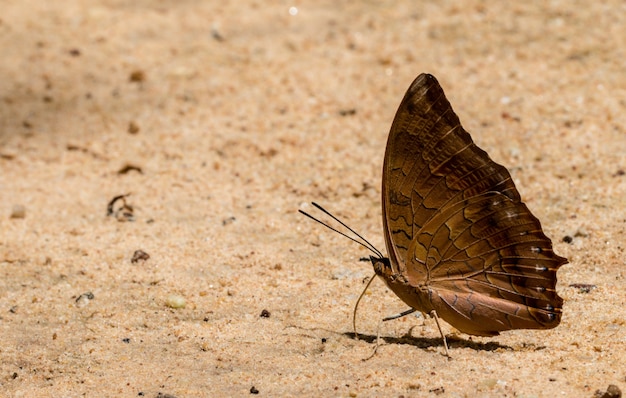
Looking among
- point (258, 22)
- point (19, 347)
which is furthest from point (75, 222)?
point (258, 22)

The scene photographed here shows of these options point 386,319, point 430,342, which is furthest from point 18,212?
point 430,342

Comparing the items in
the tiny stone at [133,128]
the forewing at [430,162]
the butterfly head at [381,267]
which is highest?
the forewing at [430,162]

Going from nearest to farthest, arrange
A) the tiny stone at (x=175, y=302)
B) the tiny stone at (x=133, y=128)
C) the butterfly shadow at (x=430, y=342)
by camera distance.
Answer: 1. the butterfly shadow at (x=430, y=342)
2. the tiny stone at (x=175, y=302)
3. the tiny stone at (x=133, y=128)

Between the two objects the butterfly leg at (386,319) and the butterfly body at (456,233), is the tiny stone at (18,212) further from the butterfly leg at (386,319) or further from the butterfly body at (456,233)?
the butterfly body at (456,233)

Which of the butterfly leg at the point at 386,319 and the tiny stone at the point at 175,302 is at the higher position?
the butterfly leg at the point at 386,319

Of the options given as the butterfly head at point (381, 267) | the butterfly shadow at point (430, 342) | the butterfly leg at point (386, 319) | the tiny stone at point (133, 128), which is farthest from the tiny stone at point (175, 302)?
the tiny stone at point (133, 128)

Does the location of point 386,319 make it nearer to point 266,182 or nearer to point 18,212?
point 266,182
